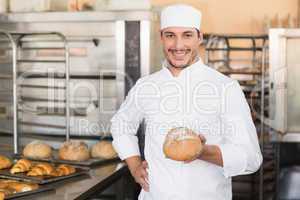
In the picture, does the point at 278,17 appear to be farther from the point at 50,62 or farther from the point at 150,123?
the point at 150,123

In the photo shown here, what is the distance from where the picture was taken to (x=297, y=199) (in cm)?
364

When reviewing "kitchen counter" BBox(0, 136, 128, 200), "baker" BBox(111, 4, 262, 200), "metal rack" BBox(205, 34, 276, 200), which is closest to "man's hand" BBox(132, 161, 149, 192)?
"baker" BBox(111, 4, 262, 200)

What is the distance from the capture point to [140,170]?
1.87 meters

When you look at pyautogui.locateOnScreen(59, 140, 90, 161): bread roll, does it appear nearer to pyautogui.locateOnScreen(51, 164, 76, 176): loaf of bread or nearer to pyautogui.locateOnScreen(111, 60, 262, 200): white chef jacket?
pyautogui.locateOnScreen(51, 164, 76, 176): loaf of bread

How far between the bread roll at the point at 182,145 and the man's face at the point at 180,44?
0.31m

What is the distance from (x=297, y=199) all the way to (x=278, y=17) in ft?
7.41

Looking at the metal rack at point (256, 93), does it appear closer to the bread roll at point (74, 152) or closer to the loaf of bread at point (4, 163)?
the bread roll at point (74, 152)

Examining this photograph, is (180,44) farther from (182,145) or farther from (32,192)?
(32,192)

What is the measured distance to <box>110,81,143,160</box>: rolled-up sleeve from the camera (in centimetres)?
197

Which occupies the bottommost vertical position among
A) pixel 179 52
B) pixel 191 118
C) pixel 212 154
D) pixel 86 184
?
pixel 86 184

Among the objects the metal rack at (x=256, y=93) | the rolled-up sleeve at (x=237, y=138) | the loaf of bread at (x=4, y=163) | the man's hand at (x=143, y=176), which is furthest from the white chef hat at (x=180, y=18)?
the metal rack at (x=256, y=93)

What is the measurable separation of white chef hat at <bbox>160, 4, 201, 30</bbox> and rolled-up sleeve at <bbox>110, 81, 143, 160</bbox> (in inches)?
14.6

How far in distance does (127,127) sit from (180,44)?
518 mm

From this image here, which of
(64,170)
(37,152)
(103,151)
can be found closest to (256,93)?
(103,151)
